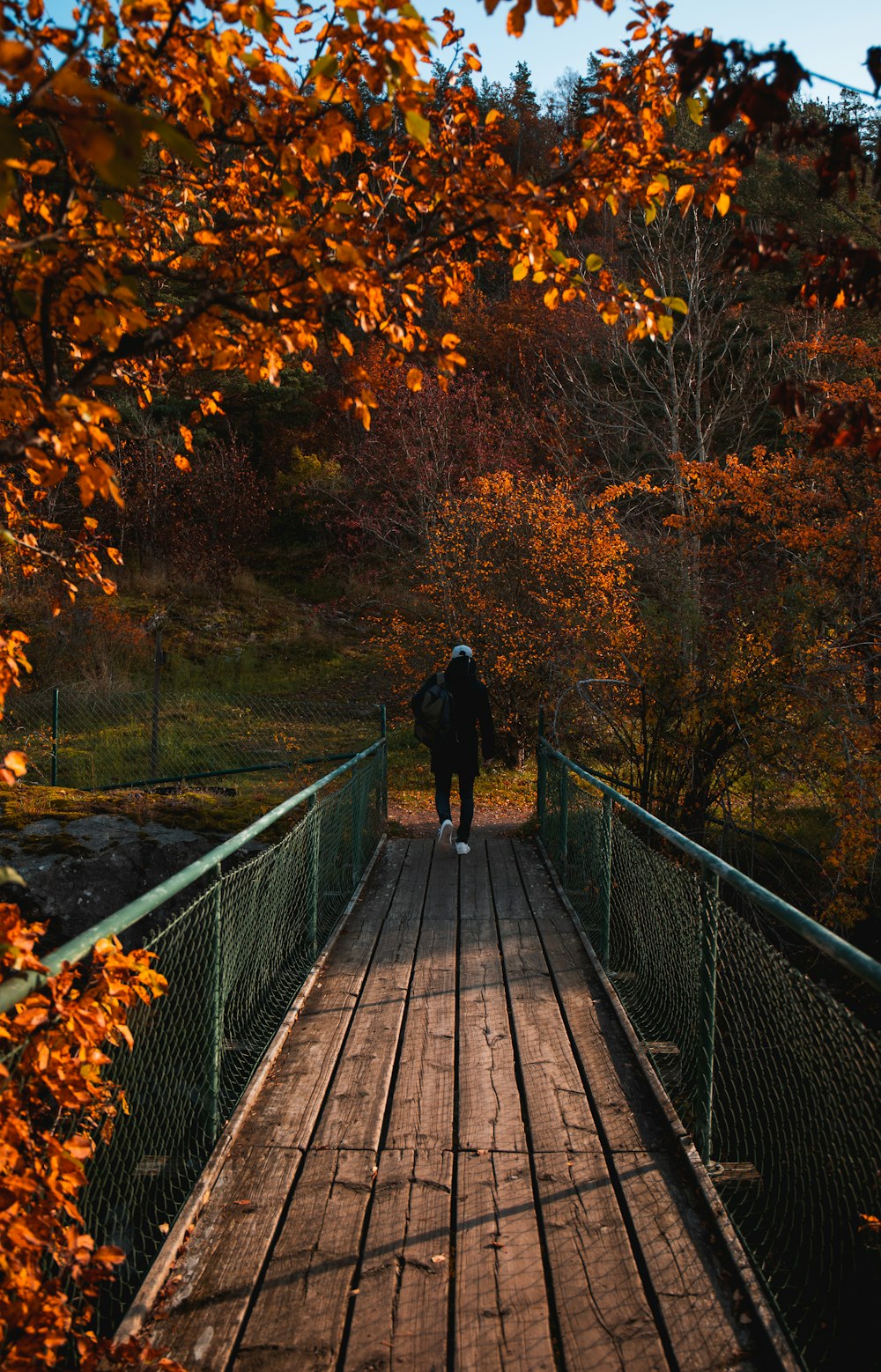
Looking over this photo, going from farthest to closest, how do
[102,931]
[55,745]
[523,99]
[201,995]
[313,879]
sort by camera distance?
[523,99], [55,745], [313,879], [201,995], [102,931]

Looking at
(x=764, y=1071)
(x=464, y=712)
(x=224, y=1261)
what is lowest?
(x=764, y=1071)

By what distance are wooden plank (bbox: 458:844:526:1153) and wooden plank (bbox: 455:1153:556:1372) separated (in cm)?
18

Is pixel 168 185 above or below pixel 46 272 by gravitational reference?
above

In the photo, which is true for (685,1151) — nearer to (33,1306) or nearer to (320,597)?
(33,1306)

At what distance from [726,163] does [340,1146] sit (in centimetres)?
343

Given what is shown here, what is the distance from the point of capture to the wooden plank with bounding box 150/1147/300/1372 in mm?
2303

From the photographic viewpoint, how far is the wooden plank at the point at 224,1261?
230cm

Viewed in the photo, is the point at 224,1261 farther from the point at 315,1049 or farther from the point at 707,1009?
the point at 707,1009

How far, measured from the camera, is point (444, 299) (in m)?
2.74

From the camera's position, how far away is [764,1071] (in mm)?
5043

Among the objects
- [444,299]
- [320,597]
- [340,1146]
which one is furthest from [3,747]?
[320,597]

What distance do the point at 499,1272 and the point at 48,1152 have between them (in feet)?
4.56

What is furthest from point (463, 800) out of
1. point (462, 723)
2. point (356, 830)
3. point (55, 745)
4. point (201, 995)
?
point (55, 745)

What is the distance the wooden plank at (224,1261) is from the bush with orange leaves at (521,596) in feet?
31.0
